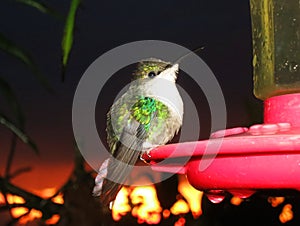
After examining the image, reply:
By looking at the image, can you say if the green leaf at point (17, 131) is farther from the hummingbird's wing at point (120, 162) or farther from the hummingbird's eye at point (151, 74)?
the hummingbird's eye at point (151, 74)

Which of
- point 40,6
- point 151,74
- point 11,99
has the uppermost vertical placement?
point 40,6

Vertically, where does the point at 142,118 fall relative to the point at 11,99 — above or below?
below

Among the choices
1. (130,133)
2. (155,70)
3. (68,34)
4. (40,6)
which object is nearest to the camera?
(68,34)

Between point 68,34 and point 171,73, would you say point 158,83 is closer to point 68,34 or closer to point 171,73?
point 171,73

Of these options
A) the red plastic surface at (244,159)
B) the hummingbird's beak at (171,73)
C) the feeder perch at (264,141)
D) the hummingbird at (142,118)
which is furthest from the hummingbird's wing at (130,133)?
the red plastic surface at (244,159)

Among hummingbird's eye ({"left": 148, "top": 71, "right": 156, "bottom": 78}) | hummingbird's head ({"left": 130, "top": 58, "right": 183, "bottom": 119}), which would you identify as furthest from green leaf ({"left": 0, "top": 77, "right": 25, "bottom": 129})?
hummingbird's eye ({"left": 148, "top": 71, "right": 156, "bottom": 78})

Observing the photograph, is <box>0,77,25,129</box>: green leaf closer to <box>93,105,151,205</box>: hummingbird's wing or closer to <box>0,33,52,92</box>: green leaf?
<box>0,33,52,92</box>: green leaf

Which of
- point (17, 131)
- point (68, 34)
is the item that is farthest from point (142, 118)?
point (68, 34)
